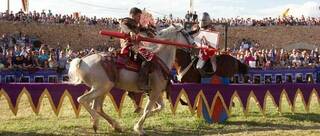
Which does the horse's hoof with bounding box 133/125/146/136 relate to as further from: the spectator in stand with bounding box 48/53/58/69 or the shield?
the spectator in stand with bounding box 48/53/58/69

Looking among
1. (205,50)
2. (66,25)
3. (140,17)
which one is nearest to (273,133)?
(205,50)

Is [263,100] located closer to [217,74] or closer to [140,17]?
[217,74]

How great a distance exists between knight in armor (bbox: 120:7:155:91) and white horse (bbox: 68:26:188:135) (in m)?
0.13

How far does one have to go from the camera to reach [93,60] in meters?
11.1

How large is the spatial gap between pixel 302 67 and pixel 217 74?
1241 cm

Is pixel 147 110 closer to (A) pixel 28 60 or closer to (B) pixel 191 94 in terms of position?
(B) pixel 191 94

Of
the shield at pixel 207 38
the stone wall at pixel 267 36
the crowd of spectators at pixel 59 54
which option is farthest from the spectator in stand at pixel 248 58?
the stone wall at pixel 267 36

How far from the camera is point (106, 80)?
1110 cm

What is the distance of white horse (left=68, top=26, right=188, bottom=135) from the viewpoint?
11059mm

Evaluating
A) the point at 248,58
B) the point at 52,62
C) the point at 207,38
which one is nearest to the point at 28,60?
the point at 52,62

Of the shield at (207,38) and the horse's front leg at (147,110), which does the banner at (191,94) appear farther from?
the horse's front leg at (147,110)

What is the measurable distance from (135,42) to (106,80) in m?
0.96

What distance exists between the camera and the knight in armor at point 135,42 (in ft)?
37.1

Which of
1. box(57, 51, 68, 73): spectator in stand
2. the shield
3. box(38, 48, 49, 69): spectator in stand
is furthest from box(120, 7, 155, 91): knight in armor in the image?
box(38, 48, 49, 69): spectator in stand
